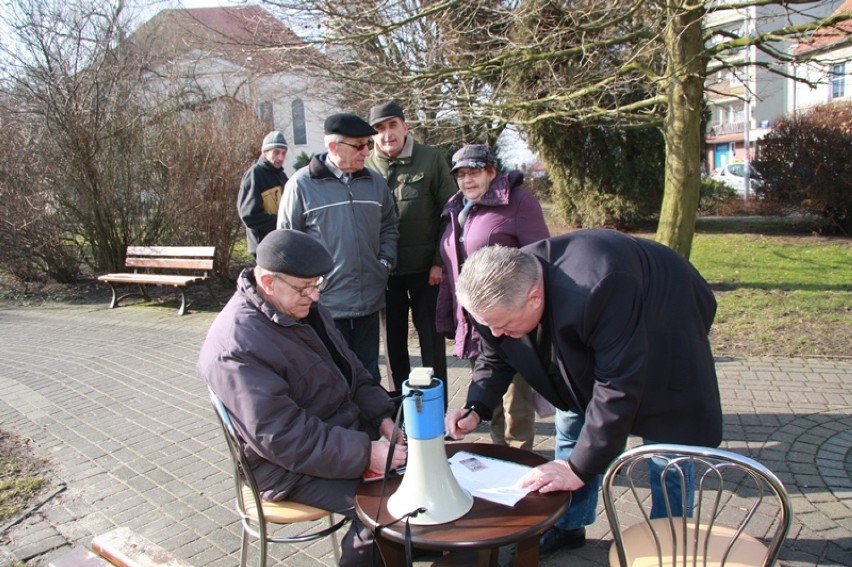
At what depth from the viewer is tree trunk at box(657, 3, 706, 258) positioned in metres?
7.13

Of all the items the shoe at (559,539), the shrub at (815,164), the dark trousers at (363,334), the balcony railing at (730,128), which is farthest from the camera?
the balcony railing at (730,128)

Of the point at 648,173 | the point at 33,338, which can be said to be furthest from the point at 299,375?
the point at 648,173

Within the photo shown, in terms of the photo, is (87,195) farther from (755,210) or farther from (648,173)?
(755,210)

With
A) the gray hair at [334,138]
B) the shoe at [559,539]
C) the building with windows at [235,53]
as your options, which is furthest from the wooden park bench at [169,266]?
the shoe at [559,539]

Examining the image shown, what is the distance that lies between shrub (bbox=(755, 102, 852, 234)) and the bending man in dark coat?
11.2 metres

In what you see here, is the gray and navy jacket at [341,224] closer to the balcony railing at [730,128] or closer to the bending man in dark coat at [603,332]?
the bending man in dark coat at [603,332]

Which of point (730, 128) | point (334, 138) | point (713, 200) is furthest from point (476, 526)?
point (730, 128)

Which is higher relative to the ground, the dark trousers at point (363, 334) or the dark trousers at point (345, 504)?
the dark trousers at point (363, 334)

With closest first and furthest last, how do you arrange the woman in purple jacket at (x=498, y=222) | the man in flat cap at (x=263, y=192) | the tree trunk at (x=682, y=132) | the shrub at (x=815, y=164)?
the woman in purple jacket at (x=498, y=222), the man in flat cap at (x=263, y=192), the tree trunk at (x=682, y=132), the shrub at (x=815, y=164)

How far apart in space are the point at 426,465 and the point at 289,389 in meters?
0.71

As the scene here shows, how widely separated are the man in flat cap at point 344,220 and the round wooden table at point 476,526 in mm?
1818

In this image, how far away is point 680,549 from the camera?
6.82ft

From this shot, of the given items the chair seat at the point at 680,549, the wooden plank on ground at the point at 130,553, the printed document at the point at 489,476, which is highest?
the printed document at the point at 489,476

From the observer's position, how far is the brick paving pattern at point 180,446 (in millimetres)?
3086
